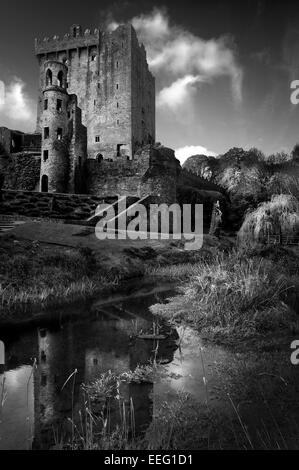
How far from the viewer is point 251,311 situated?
6941 millimetres

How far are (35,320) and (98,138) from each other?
41047 mm

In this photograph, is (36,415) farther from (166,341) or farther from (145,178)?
(145,178)

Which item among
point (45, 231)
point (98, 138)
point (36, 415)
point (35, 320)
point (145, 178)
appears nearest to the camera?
point (36, 415)

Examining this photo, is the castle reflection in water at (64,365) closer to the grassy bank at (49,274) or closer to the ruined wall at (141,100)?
the grassy bank at (49,274)

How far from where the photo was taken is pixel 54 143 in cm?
3030

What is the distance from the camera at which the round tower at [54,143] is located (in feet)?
98.7

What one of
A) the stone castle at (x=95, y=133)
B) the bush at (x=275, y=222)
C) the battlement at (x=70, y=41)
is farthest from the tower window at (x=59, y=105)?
the bush at (x=275, y=222)

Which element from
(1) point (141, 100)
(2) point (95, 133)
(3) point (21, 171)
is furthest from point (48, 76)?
(1) point (141, 100)

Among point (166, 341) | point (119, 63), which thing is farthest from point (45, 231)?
point (119, 63)

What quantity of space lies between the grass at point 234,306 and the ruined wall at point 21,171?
1068 inches

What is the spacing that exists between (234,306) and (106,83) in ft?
150

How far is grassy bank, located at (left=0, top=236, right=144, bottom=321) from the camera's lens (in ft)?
29.0

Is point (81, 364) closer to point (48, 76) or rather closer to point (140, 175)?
point (140, 175)

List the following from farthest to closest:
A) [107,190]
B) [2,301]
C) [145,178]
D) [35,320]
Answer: [107,190] < [145,178] < [2,301] < [35,320]
